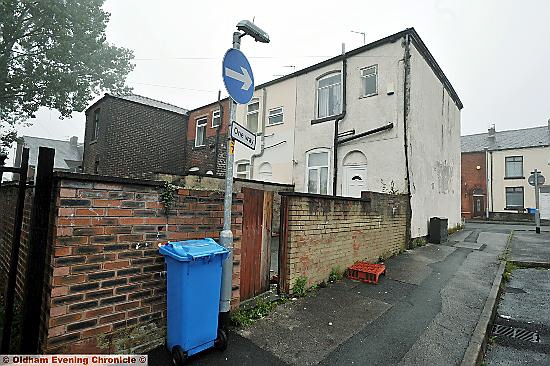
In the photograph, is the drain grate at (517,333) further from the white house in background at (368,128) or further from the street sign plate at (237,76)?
the white house in background at (368,128)

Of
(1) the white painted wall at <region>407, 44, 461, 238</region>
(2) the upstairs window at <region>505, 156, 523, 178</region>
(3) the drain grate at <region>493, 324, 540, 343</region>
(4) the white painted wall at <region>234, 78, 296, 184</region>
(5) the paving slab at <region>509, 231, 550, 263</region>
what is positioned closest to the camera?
(3) the drain grate at <region>493, 324, 540, 343</region>

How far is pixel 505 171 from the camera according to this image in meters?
28.5

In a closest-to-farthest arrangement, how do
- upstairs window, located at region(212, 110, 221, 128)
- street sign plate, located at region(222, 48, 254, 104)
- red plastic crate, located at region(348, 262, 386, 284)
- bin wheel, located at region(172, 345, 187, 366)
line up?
bin wheel, located at region(172, 345, 187, 366) → street sign plate, located at region(222, 48, 254, 104) → red plastic crate, located at region(348, 262, 386, 284) → upstairs window, located at region(212, 110, 221, 128)

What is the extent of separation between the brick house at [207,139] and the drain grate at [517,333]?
44.7 feet

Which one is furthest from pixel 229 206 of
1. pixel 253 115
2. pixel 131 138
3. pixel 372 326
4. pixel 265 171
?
pixel 131 138

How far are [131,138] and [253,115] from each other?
6934 millimetres

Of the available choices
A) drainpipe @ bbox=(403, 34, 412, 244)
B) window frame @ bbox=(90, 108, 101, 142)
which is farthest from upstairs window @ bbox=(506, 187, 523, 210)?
window frame @ bbox=(90, 108, 101, 142)

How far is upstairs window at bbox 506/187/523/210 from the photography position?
90.3ft

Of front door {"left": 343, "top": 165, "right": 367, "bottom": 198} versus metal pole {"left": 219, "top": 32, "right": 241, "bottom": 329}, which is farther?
front door {"left": 343, "top": 165, "right": 367, "bottom": 198}

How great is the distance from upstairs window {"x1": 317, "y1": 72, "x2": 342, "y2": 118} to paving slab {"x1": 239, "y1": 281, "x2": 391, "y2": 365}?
347 inches

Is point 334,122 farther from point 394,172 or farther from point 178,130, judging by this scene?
point 178,130

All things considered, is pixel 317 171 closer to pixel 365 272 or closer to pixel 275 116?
pixel 275 116

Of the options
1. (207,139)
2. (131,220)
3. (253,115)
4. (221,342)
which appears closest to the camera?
(131,220)

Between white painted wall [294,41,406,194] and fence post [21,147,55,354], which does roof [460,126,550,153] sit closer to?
white painted wall [294,41,406,194]
